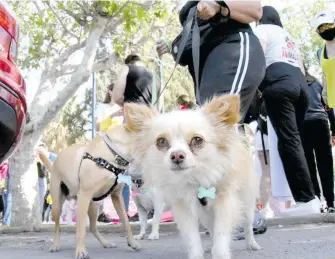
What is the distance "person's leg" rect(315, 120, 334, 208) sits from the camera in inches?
259

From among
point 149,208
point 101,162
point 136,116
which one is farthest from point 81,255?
point 149,208

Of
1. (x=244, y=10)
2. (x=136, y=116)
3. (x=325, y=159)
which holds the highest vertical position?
(x=244, y=10)

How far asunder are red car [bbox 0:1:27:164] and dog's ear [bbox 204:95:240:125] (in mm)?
1020

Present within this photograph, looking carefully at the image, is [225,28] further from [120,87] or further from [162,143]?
[120,87]

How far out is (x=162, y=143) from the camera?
2.90 meters

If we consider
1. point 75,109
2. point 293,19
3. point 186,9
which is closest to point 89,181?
point 186,9

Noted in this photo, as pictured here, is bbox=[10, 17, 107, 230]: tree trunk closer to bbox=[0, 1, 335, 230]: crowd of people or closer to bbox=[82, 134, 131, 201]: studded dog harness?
bbox=[0, 1, 335, 230]: crowd of people

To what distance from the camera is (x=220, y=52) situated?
3625 mm

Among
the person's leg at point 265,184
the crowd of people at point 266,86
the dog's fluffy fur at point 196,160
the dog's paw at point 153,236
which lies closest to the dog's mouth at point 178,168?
the dog's fluffy fur at point 196,160

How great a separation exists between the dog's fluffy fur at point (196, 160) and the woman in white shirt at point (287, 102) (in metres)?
2.36

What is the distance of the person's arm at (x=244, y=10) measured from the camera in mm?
3539

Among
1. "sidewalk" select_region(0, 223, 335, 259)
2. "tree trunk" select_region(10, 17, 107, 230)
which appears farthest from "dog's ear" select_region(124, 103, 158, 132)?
"tree trunk" select_region(10, 17, 107, 230)

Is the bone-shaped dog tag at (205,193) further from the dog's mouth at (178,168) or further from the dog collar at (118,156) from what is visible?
the dog collar at (118,156)

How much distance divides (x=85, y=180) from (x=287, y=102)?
2254 mm
